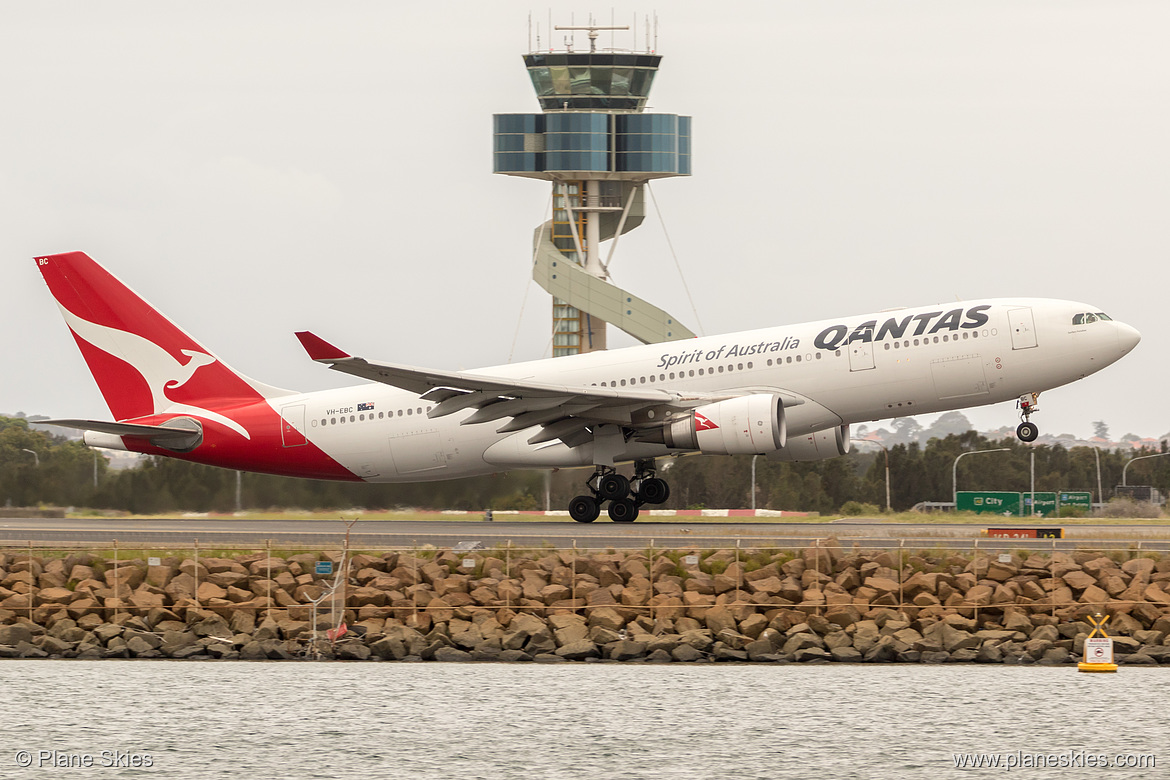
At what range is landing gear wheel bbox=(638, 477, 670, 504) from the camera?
132 feet

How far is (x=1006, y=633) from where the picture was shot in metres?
30.1

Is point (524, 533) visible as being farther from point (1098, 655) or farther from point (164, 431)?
point (1098, 655)

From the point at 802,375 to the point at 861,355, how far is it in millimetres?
1530

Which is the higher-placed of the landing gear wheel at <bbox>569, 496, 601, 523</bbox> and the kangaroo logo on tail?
the kangaroo logo on tail

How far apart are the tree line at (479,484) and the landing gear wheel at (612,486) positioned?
107 inches

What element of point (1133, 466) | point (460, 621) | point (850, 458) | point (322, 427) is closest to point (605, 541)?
point (460, 621)

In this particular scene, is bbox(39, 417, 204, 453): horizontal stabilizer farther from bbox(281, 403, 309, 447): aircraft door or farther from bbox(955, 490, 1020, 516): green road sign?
bbox(955, 490, 1020, 516): green road sign

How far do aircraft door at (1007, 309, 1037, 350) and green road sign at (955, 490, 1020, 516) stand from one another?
17.2 meters

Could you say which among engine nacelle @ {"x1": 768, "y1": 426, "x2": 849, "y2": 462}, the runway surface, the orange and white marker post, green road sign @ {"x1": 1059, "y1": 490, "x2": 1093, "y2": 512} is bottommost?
the orange and white marker post

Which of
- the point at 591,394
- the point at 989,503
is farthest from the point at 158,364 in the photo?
the point at 989,503

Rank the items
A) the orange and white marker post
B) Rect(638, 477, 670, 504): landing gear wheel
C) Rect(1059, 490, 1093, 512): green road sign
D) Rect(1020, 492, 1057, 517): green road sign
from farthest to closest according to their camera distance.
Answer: Rect(1059, 490, 1093, 512): green road sign < Rect(1020, 492, 1057, 517): green road sign < Rect(638, 477, 670, 504): landing gear wheel < the orange and white marker post

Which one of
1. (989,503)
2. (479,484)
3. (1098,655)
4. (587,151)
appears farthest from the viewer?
(587,151)

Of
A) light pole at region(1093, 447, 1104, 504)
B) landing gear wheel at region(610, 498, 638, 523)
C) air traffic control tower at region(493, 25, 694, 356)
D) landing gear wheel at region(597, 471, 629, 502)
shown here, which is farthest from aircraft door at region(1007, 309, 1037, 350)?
air traffic control tower at region(493, 25, 694, 356)

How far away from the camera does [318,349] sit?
116 feet
